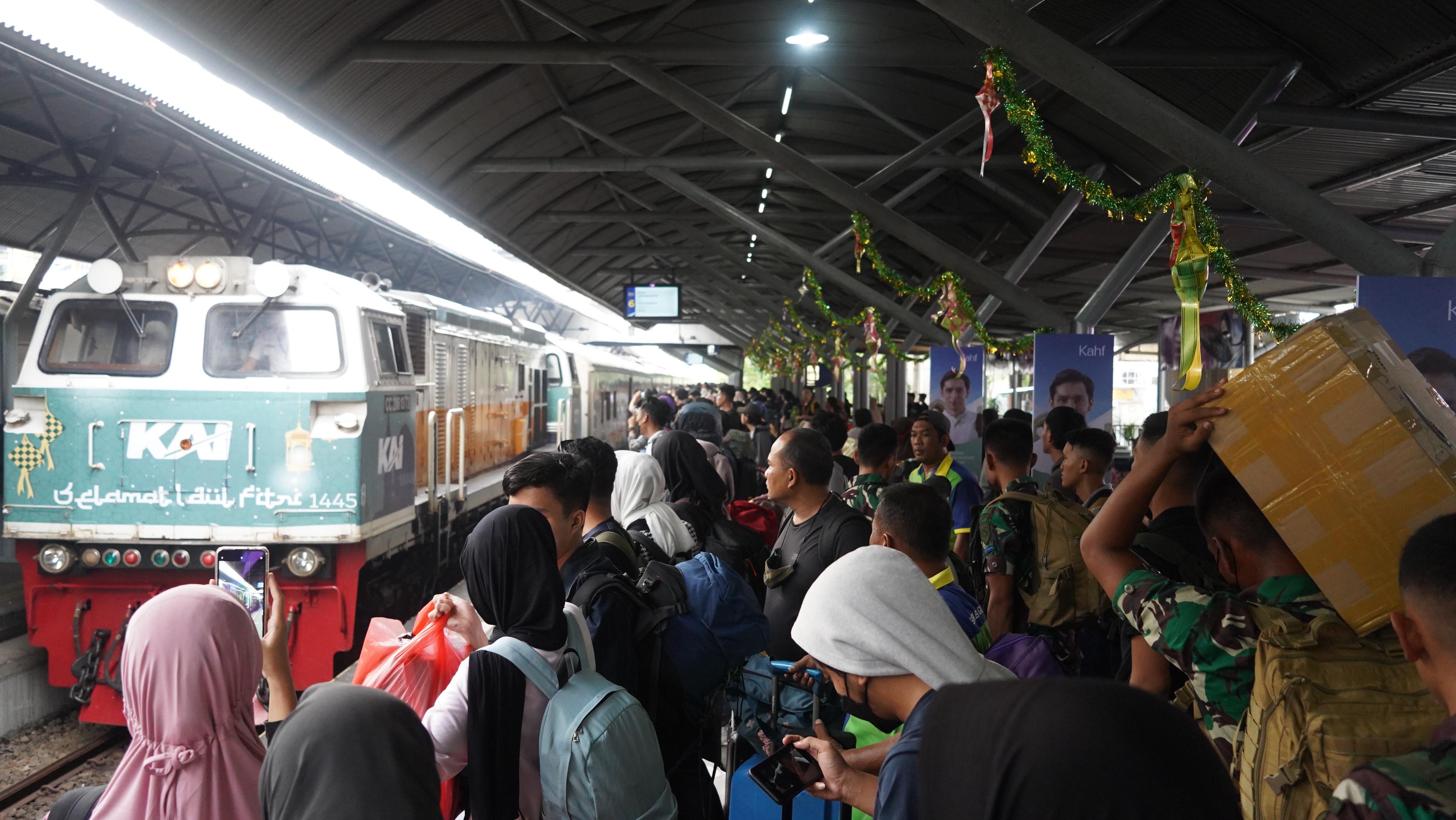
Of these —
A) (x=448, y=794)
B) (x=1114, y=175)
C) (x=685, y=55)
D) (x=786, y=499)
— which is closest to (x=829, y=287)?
(x=1114, y=175)

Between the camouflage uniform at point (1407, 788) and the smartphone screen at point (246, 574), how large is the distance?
6167mm

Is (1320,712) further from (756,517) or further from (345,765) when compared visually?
(756,517)

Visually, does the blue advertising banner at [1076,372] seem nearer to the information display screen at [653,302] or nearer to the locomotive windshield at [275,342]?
the locomotive windshield at [275,342]

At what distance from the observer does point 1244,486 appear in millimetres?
2250

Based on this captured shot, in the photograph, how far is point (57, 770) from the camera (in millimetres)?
5984

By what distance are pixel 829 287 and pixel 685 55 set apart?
22.6 metres

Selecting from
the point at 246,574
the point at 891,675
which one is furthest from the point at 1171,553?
the point at 246,574

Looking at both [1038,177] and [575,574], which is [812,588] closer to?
[575,574]

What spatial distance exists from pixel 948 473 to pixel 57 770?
5.57m

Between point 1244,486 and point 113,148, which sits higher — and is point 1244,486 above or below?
below

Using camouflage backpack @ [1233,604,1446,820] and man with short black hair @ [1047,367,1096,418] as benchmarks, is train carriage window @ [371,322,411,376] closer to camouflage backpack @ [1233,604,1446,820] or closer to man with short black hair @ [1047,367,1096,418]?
man with short black hair @ [1047,367,1096,418]

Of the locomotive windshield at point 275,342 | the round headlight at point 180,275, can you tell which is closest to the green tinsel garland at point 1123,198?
the locomotive windshield at point 275,342

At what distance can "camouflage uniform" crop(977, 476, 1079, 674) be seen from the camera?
361cm

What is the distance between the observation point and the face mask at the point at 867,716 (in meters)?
2.16
